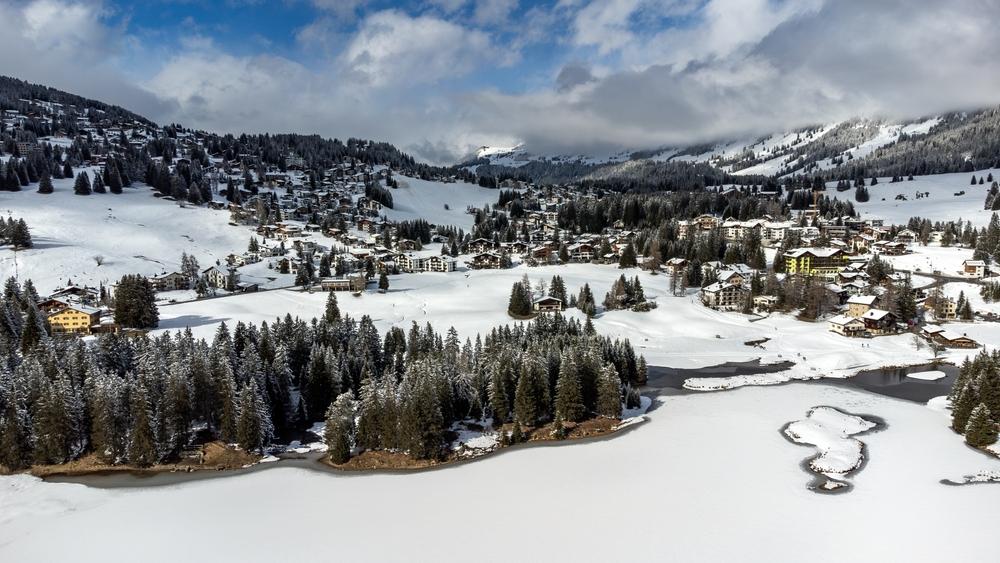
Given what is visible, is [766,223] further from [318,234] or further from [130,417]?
[130,417]

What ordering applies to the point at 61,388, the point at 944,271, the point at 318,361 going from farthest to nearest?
the point at 944,271 → the point at 318,361 → the point at 61,388

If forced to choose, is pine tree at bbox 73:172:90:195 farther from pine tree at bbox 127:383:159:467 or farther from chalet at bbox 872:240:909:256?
chalet at bbox 872:240:909:256

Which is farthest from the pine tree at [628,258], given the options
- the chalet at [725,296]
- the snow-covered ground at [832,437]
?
the snow-covered ground at [832,437]

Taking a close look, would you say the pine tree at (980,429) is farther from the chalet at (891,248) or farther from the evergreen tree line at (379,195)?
the evergreen tree line at (379,195)

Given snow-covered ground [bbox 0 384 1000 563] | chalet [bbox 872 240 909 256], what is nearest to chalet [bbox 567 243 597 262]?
chalet [bbox 872 240 909 256]

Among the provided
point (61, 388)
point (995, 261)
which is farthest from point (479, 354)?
point (995, 261)

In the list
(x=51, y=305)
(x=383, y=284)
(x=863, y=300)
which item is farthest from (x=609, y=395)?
(x=51, y=305)
